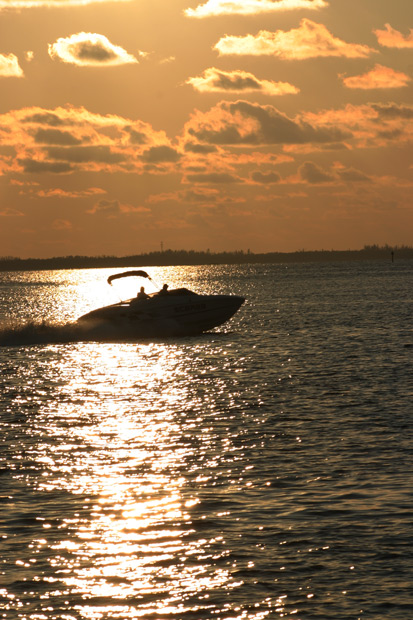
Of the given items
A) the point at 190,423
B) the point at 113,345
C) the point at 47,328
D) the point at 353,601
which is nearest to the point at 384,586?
the point at 353,601

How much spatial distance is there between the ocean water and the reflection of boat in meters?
14.3

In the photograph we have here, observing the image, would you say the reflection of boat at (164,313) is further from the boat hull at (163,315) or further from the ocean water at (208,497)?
the ocean water at (208,497)

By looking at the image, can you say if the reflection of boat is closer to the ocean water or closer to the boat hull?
the boat hull

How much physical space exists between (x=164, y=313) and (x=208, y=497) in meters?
37.7

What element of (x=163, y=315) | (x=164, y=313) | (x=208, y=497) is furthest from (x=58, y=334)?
(x=208, y=497)

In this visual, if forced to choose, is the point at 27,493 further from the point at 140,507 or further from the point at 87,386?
the point at 87,386

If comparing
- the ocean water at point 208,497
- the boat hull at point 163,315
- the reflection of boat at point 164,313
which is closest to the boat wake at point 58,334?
the boat hull at point 163,315

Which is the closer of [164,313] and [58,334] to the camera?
[164,313]

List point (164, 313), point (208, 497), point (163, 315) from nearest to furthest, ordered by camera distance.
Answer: point (208, 497) → point (164, 313) → point (163, 315)

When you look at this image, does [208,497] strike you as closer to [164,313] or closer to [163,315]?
[164,313]

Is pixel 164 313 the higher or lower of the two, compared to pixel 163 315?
higher

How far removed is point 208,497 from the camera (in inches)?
743

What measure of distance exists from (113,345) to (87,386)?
66.5ft

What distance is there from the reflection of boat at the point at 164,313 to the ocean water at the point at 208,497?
1425 centimetres
